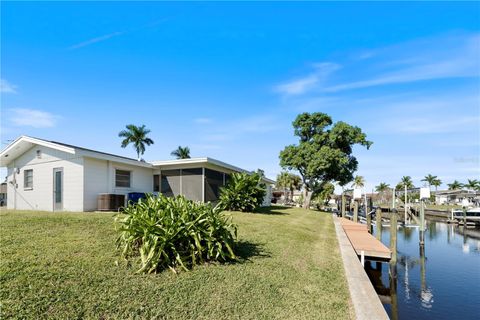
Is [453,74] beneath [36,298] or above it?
above

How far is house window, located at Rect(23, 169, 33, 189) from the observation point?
1485 cm

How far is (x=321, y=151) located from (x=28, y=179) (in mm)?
21204

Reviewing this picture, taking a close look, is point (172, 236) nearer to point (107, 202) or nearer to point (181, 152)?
point (107, 202)

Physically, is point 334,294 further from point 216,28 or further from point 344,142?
point 344,142

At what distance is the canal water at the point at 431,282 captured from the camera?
8.50 m

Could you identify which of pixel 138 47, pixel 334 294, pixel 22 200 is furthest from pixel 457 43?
pixel 22 200

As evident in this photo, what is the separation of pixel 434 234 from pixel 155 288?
28.5 m

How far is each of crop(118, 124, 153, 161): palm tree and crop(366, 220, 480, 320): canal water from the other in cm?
3437

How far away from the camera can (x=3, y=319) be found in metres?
3.15

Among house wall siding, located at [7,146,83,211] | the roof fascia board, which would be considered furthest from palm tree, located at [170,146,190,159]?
house wall siding, located at [7,146,83,211]

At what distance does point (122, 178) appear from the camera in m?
15.1

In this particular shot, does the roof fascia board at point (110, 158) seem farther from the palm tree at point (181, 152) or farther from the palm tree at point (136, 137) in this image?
the palm tree at point (181, 152)

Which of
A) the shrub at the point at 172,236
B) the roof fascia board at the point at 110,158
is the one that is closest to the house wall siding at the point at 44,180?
the roof fascia board at the point at 110,158

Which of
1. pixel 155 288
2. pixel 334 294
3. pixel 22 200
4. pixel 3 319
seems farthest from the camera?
pixel 22 200
